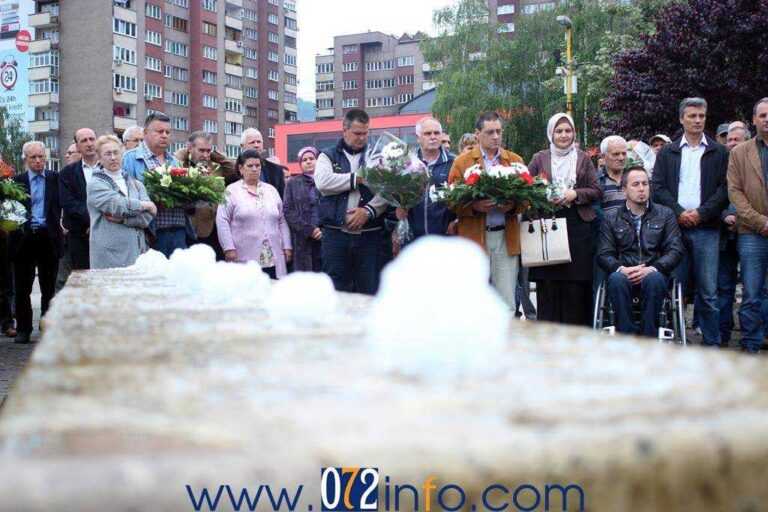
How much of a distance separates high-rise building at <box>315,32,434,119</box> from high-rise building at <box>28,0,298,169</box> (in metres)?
24.1

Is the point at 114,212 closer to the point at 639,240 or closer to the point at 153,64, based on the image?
the point at 639,240

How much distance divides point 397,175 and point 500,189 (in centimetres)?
81

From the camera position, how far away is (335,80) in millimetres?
139750

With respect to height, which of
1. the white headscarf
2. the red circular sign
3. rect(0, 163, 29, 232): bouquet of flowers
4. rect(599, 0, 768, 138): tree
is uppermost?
the red circular sign

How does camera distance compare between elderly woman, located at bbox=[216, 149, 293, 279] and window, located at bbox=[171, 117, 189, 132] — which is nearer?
elderly woman, located at bbox=[216, 149, 293, 279]

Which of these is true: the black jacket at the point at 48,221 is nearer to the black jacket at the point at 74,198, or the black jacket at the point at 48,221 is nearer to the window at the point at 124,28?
the black jacket at the point at 74,198

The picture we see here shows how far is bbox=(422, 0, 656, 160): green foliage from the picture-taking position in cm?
5166

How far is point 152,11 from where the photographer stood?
88.9 meters

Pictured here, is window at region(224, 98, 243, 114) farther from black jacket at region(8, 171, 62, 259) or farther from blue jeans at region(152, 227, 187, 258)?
blue jeans at region(152, 227, 187, 258)

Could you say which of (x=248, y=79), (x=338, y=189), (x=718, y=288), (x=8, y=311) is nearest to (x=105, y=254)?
(x=338, y=189)

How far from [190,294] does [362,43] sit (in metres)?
136

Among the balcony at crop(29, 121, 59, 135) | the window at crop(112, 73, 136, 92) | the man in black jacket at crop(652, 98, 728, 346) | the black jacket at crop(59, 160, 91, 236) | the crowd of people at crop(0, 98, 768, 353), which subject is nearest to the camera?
the crowd of people at crop(0, 98, 768, 353)

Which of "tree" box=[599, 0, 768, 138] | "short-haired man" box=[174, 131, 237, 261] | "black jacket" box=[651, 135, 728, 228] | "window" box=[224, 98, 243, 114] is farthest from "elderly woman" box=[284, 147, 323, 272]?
"window" box=[224, 98, 243, 114]

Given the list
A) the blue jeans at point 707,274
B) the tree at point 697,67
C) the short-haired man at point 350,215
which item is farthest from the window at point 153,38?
the blue jeans at point 707,274
